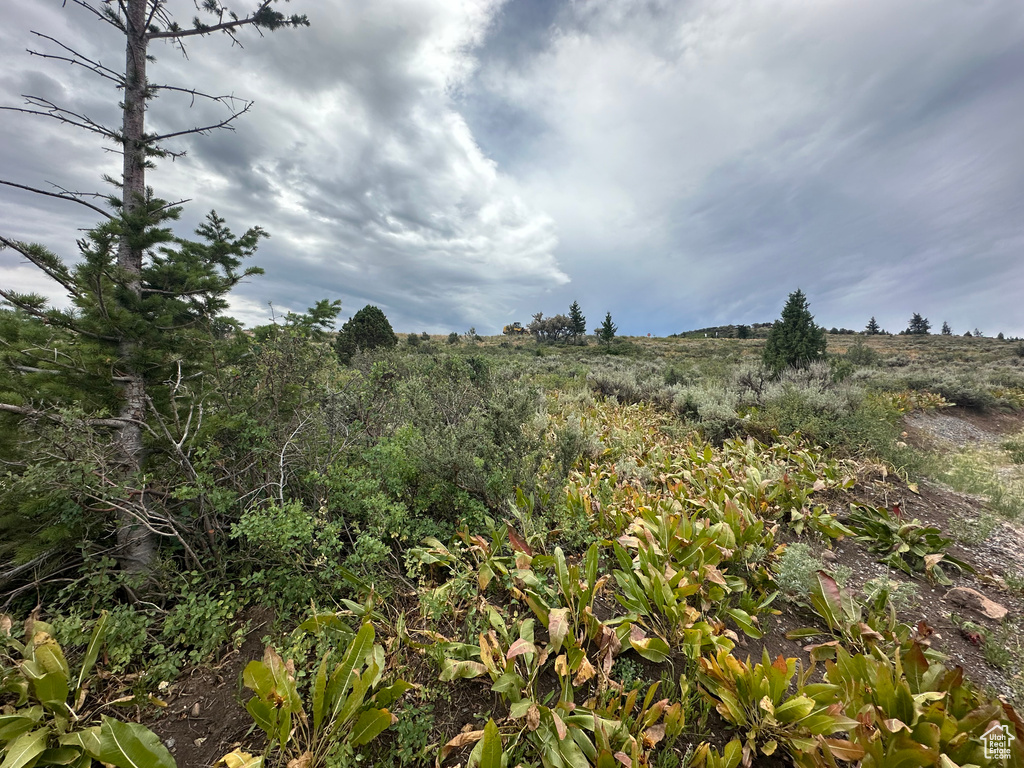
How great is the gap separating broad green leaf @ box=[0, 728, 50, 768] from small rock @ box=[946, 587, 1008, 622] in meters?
5.38

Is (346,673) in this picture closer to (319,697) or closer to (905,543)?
(319,697)

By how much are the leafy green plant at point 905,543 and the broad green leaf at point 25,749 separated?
17.8ft

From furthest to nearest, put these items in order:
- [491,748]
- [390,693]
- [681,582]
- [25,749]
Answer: [681,582]
[390,693]
[491,748]
[25,749]

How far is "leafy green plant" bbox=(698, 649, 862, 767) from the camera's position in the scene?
162 centimetres

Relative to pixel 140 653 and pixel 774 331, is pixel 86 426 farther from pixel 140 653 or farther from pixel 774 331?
pixel 774 331

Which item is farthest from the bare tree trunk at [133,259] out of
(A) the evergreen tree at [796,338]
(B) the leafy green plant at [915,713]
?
(A) the evergreen tree at [796,338]

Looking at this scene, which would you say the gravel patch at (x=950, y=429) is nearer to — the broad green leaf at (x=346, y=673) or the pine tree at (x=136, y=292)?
the broad green leaf at (x=346, y=673)

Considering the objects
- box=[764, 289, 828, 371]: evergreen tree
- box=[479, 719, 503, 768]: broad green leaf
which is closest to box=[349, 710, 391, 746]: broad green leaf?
box=[479, 719, 503, 768]: broad green leaf

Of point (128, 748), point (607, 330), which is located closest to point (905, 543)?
point (128, 748)

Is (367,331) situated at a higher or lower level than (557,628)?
higher

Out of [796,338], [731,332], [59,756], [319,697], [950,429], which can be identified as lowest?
[59,756]

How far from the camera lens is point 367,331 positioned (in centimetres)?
1845

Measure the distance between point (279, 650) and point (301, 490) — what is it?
1356 millimetres

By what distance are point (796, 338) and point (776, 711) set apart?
17879 millimetres
